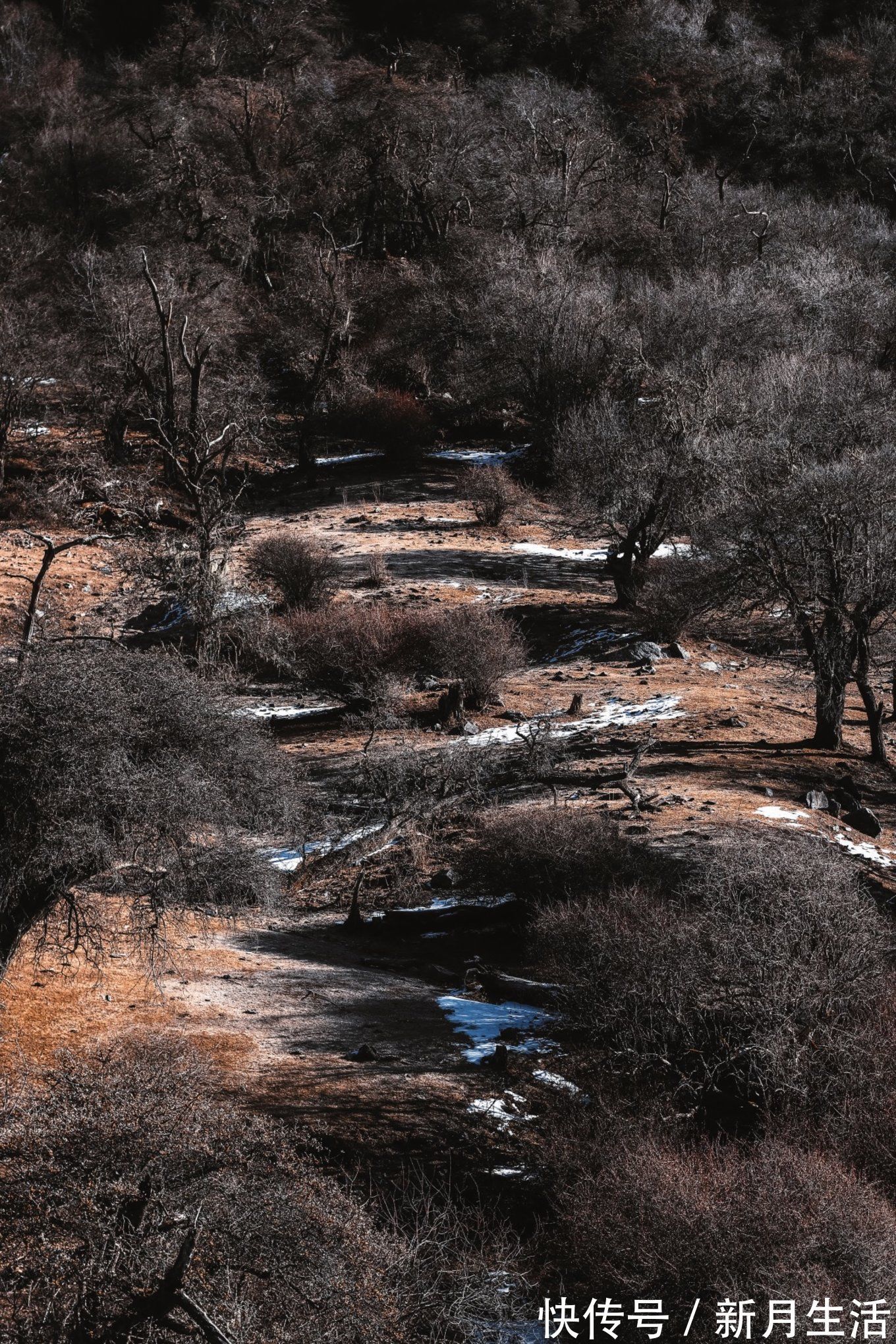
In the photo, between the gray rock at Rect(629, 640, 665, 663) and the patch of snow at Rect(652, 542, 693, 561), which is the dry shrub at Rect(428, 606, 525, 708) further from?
the patch of snow at Rect(652, 542, 693, 561)

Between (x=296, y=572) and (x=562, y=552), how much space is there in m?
7.13

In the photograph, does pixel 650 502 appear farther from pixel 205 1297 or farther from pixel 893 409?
pixel 205 1297

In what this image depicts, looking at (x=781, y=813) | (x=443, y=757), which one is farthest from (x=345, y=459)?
(x=781, y=813)

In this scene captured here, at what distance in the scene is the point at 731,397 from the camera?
73.6ft

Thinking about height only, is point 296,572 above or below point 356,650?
above

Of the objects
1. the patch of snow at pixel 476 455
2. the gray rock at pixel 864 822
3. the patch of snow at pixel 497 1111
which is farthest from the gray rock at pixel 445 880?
the patch of snow at pixel 476 455

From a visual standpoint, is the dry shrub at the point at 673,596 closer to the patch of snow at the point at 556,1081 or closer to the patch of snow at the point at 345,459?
the patch of snow at the point at 556,1081

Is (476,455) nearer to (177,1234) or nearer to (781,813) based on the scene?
(781,813)

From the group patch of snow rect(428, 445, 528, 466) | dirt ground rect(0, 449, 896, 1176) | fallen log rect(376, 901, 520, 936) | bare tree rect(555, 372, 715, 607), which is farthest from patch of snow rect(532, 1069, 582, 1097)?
patch of snow rect(428, 445, 528, 466)

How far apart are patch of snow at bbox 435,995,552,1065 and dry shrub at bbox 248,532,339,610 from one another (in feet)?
37.7

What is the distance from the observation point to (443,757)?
46.0 ft

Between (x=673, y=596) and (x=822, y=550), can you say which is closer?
(x=822, y=550)

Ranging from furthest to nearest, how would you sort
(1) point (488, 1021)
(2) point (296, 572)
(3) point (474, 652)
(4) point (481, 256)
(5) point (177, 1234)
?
(4) point (481, 256), (2) point (296, 572), (3) point (474, 652), (1) point (488, 1021), (5) point (177, 1234)

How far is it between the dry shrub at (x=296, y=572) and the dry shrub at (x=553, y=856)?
9111 mm
